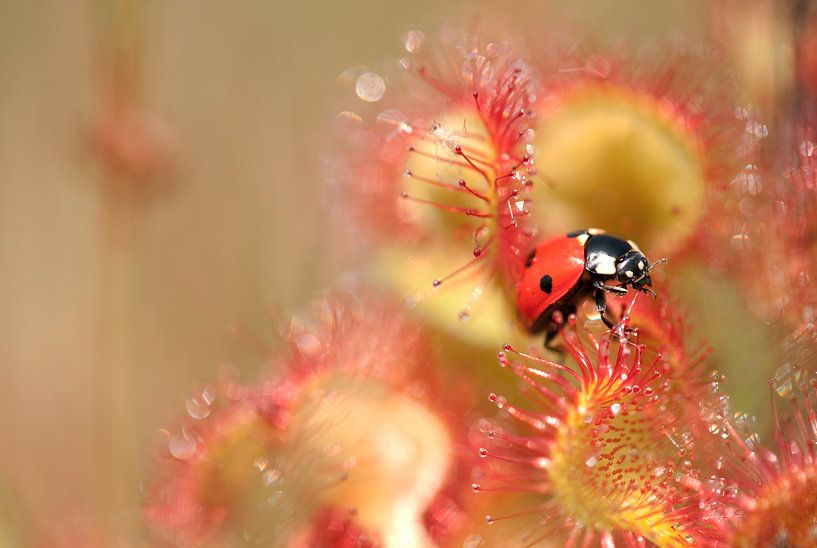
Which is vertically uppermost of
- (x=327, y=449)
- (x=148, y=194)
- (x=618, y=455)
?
(x=618, y=455)

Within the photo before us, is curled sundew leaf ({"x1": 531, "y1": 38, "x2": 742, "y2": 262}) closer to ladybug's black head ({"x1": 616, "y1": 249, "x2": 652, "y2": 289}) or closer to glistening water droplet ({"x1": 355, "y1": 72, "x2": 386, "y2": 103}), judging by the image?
ladybug's black head ({"x1": 616, "y1": 249, "x2": 652, "y2": 289})

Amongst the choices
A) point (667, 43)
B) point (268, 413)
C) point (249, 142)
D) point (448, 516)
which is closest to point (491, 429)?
point (448, 516)

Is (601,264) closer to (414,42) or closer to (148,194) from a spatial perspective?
(414,42)

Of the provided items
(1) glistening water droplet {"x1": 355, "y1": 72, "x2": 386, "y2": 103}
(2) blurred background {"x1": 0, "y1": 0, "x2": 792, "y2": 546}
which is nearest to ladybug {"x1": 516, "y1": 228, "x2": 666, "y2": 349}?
(1) glistening water droplet {"x1": 355, "y1": 72, "x2": 386, "y2": 103}

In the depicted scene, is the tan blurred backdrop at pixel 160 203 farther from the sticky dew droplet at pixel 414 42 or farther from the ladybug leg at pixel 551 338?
the ladybug leg at pixel 551 338

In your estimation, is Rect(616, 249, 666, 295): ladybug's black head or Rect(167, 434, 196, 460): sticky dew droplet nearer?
Rect(616, 249, 666, 295): ladybug's black head

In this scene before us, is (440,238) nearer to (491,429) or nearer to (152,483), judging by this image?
(491,429)

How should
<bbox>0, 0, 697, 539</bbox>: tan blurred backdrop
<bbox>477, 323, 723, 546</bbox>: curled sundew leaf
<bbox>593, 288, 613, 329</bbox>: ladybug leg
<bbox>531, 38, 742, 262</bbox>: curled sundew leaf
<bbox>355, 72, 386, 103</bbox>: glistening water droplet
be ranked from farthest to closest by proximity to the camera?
<bbox>0, 0, 697, 539</bbox>: tan blurred backdrop < <bbox>355, 72, 386, 103</bbox>: glistening water droplet < <bbox>531, 38, 742, 262</bbox>: curled sundew leaf < <bbox>593, 288, 613, 329</bbox>: ladybug leg < <bbox>477, 323, 723, 546</bbox>: curled sundew leaf

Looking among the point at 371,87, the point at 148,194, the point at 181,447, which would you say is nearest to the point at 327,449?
the point at 181,447
